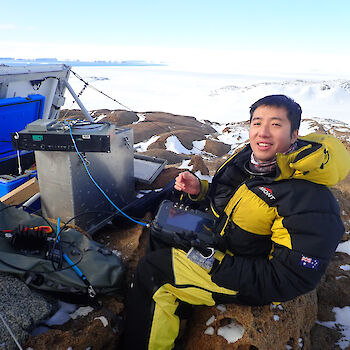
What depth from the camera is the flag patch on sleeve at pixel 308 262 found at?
1555mm

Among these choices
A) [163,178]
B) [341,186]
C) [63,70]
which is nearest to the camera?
[163,178]

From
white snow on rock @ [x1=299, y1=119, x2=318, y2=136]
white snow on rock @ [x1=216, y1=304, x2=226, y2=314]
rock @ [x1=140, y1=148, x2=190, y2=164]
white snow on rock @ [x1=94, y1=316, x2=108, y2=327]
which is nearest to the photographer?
white snow on rock @ [x1=94, y1=316, x2=108, y2=327]

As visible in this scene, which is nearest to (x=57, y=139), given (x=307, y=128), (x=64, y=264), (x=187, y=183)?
(x=64, y=264)

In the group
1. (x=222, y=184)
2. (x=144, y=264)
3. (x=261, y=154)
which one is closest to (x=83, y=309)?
(x=144, y=264)

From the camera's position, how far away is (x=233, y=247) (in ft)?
6.26

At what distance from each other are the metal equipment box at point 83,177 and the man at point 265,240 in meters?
1.13

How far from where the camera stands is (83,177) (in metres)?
2.74

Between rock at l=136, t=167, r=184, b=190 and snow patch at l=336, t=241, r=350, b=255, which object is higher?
rock at l=136, t=167, r=184, b=190

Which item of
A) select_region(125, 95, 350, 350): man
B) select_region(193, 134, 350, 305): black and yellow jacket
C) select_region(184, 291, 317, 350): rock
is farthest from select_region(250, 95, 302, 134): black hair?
select_region(184, 291, 317, 350): rock

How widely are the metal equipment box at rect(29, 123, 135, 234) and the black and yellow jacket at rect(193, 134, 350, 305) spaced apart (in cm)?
146

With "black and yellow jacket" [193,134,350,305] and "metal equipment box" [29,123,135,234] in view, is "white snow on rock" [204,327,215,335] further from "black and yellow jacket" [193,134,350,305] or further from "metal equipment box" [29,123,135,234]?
"metal equipment box" [29,123,135,234]

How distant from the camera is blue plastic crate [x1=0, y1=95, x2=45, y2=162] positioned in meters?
3.47

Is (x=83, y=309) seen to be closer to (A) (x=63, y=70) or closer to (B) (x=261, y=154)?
(B) (x=261, y=154)

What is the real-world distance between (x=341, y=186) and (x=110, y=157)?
442cm
